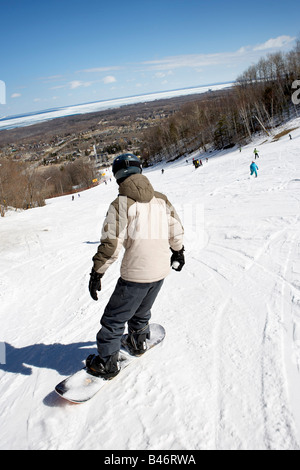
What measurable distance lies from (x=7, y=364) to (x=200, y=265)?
12.1 ft

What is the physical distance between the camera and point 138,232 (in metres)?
2.48

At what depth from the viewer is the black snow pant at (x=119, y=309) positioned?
258 centimetres

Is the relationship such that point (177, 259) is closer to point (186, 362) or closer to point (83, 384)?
point (186, 362)

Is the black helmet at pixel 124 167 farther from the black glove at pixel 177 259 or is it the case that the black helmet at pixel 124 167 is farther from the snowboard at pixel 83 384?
the snowboard at pixel 83 384

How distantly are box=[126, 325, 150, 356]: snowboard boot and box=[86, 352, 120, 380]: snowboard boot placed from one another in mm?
290

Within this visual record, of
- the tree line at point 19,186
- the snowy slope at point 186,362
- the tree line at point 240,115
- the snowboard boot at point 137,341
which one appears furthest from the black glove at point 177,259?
the tree line at point 240,115

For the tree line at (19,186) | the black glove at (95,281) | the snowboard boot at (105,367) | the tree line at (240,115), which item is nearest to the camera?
the black glove at (95,281)

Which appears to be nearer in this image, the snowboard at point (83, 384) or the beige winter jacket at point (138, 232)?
the beige winter jacket at point (138, 232)

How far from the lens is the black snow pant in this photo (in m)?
2.58

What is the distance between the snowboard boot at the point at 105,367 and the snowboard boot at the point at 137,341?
29cm

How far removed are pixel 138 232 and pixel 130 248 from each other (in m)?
0.17

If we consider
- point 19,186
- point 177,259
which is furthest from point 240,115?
point 177,259

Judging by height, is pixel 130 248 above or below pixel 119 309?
above

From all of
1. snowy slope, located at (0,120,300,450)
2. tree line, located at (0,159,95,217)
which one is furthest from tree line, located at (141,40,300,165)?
snowy slope, located at (0,120,300,450)
